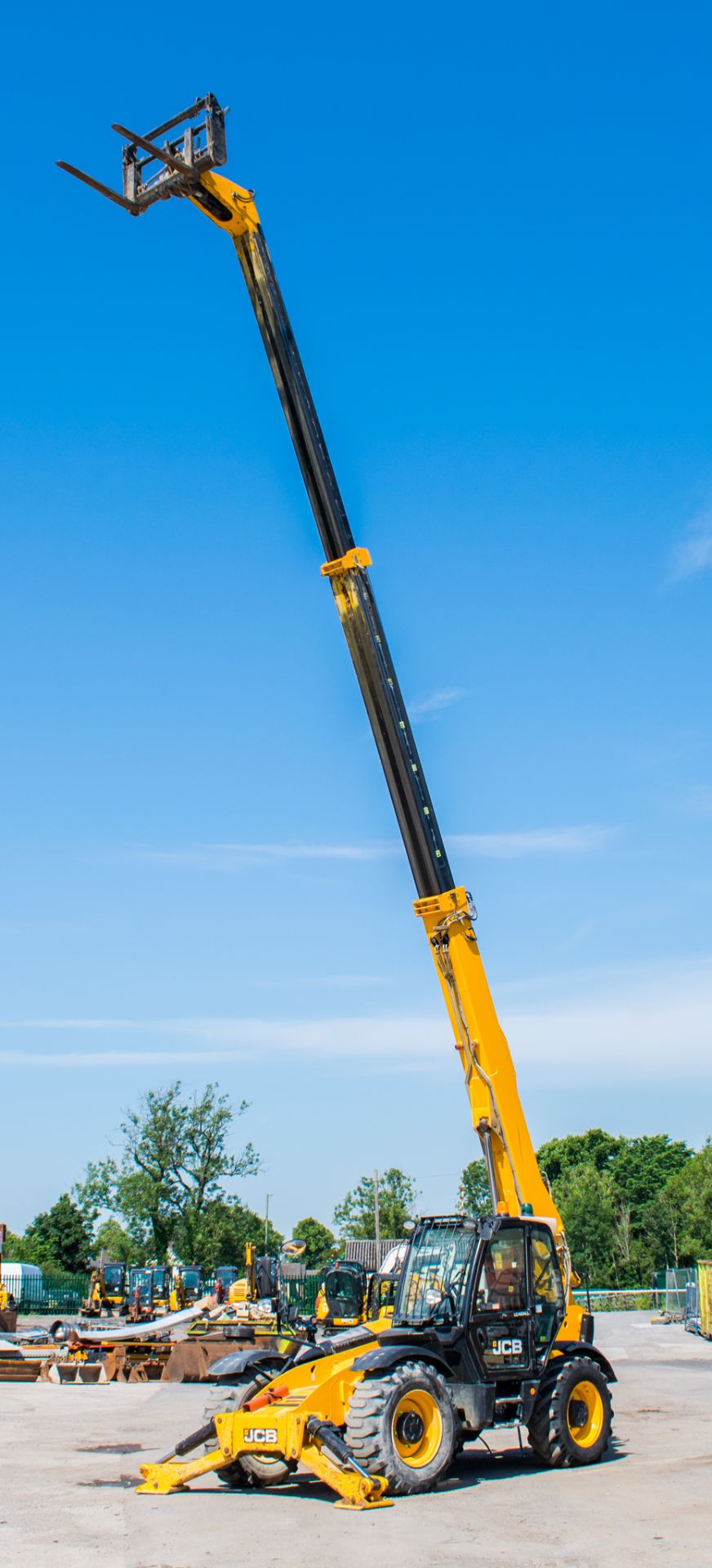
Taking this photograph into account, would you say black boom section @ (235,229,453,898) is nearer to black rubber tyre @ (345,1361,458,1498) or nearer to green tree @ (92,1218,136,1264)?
black rubber tyre @ (345,1361,458,1498)

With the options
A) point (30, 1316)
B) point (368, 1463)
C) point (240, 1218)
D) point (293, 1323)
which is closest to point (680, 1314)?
point (30, 1316)

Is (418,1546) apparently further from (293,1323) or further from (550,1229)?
(293,1323)

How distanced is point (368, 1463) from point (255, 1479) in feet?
5.56

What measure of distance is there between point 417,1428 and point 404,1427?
177 millimetres

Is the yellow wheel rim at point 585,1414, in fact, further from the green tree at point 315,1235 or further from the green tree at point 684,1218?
the green tree at point 315,1235

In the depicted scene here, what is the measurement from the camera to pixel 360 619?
1595cm

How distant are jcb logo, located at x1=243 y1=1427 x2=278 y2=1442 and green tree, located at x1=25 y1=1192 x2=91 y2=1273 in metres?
80.3

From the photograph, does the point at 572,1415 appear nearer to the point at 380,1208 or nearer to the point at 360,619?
the point at 360,619

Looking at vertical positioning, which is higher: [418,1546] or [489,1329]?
[489,1329]

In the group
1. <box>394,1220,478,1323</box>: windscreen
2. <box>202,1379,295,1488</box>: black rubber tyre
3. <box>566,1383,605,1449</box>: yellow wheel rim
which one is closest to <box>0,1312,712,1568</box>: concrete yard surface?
<box>202,1379,295,1488</box>: black rubber tyre

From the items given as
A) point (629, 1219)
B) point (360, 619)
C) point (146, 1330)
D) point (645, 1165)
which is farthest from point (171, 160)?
point (645, 1165)

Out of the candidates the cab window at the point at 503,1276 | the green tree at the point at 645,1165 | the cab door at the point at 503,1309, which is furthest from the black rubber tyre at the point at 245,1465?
the green tree at the point at 645,1165

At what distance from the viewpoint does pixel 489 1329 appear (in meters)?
12.6

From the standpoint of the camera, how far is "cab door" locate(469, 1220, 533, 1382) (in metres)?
12.5
